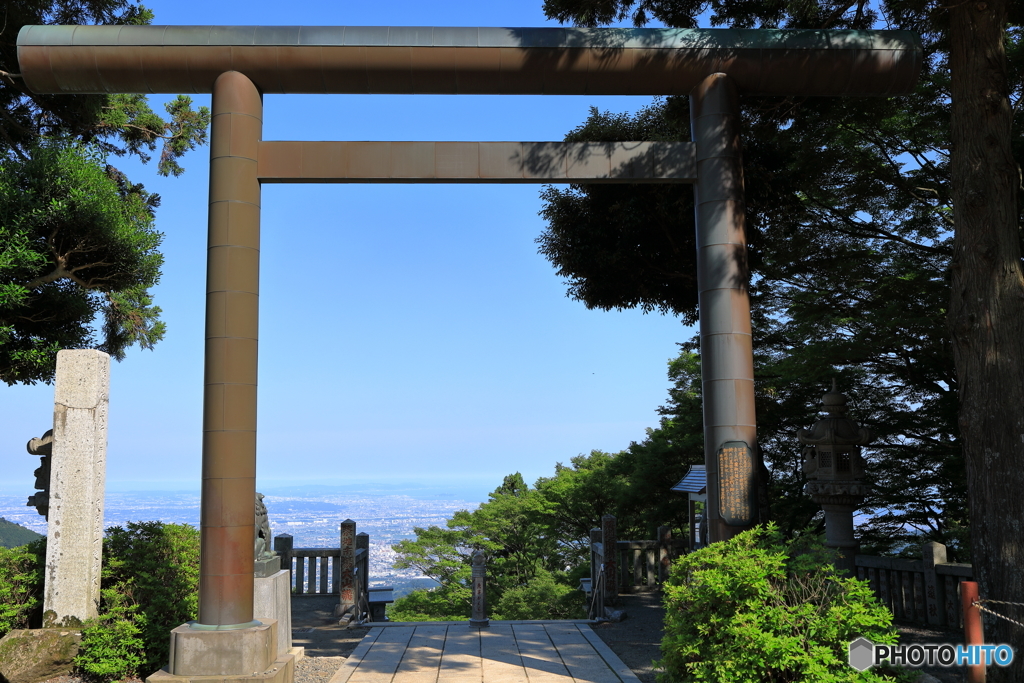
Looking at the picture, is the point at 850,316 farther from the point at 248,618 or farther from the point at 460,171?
the point at 248,618

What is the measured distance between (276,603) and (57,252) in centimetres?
725

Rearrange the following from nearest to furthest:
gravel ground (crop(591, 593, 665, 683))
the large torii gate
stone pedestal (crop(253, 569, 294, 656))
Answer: the large torii gate
stone pedestal (crop(253, 569, 294, 656))
gravel ground (crop(591, 593, 665, 683))

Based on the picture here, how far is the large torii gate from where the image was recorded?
27.6ft

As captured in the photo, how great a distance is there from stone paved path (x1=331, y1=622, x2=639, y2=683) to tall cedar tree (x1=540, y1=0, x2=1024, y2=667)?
4595 millimetres

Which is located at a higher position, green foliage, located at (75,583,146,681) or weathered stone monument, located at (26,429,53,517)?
weathered stone monument, located at (26,429,53,517)

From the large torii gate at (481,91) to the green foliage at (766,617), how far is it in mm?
1506

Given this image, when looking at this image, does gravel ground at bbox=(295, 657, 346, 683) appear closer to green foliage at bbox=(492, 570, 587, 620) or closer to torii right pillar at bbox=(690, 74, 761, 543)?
torii right pillar at bbox=(690, 74, 761, 543)

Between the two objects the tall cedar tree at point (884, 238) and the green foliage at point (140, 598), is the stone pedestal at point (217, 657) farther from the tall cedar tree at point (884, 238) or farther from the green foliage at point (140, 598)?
the tall cedar tree at point (884, 238)

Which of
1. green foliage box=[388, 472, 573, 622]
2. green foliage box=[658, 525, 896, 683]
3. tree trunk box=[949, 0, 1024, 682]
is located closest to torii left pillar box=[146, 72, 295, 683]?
green foliage box=[658, 525, 896, 683]

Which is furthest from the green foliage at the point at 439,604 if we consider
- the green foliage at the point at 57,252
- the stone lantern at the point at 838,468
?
the stone lantern at the point at 838,468

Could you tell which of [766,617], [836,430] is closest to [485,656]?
[766,617]

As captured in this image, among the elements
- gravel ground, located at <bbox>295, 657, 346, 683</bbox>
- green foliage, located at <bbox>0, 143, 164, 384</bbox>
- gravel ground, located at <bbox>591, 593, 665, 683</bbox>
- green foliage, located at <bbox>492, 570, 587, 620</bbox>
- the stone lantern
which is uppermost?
green foliage, located at <bbox>0, 143, 164, 384</bbox>

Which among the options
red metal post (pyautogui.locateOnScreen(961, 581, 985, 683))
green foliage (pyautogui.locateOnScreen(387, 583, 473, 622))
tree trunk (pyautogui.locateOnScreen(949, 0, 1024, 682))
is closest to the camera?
red metal post (pyautogui.locateOnScreen(961, 581, 985, 683))

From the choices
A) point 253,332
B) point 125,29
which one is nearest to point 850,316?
point 253,332
